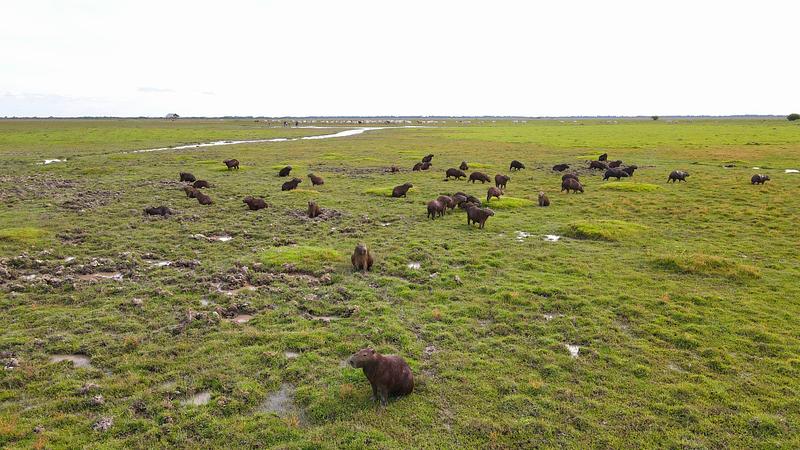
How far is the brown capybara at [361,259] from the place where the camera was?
13821 millimetres

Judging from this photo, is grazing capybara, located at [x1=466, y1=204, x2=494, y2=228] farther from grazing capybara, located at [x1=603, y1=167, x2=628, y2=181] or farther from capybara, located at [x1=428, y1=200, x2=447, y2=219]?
grazing capybara, located at [x1=603, y1=167, x2=628, y2=181]

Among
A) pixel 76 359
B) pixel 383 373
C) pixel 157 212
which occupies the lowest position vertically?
pixel 76 359

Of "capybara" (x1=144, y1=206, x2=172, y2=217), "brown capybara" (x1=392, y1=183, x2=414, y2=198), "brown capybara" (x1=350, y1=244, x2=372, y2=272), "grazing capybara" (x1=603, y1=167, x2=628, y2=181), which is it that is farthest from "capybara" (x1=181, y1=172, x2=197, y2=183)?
"grazing capybara" (x1=603, y1=167, x2=628, y2=181)

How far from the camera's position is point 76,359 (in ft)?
29.6

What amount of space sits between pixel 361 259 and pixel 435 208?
7978 mm

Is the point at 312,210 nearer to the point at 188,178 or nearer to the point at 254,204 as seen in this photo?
the point at 254,204

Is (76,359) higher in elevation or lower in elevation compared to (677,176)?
lower

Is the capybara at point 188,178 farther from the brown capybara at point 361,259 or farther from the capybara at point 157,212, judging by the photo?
the brown capybara at point 361,259

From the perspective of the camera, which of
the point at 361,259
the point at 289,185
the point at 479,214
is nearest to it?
the point at 361,259

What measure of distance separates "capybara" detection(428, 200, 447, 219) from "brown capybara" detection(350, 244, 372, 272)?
7.64 metres

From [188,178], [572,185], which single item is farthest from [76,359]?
[572,185]

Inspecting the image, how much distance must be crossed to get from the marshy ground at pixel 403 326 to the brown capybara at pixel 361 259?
298 millimetres

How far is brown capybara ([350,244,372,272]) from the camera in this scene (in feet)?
45.3

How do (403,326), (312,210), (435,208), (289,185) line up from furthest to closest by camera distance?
(289,185)
(435,208)
(312,210)
(403,326)
